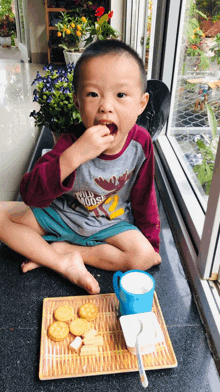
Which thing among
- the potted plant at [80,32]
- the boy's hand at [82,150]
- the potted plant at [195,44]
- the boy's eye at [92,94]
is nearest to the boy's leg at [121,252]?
the boy's hand at [82,150]

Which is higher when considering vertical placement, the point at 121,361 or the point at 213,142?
the point at 213,142

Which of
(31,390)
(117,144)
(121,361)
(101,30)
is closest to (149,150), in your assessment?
(117,144)

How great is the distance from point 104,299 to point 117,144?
18.2 inches

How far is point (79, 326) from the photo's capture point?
92 centimetres

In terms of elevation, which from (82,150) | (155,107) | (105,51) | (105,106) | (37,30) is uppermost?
(105,51)

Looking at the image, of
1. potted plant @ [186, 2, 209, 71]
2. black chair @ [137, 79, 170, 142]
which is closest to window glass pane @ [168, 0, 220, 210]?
potted plant @ [186, 2, 209, 71]

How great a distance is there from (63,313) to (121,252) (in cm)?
28

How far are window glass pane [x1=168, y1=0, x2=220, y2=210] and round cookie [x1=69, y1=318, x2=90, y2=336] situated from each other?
0.67 metres

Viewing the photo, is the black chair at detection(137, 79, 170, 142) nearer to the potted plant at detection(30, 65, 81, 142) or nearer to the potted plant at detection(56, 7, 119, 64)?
the potted plant at detection(30, 65, 81, 142)

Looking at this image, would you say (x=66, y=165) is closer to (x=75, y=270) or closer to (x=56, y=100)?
(x=75, y=270)

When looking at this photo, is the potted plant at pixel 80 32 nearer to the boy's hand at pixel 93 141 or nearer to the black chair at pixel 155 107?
the black chair at pixel 155 107

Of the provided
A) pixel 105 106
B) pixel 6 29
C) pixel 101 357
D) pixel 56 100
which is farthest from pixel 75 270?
pixel 6 29

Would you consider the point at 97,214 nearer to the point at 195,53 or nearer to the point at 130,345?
the point at 130,345

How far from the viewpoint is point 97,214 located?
114 centimetres
